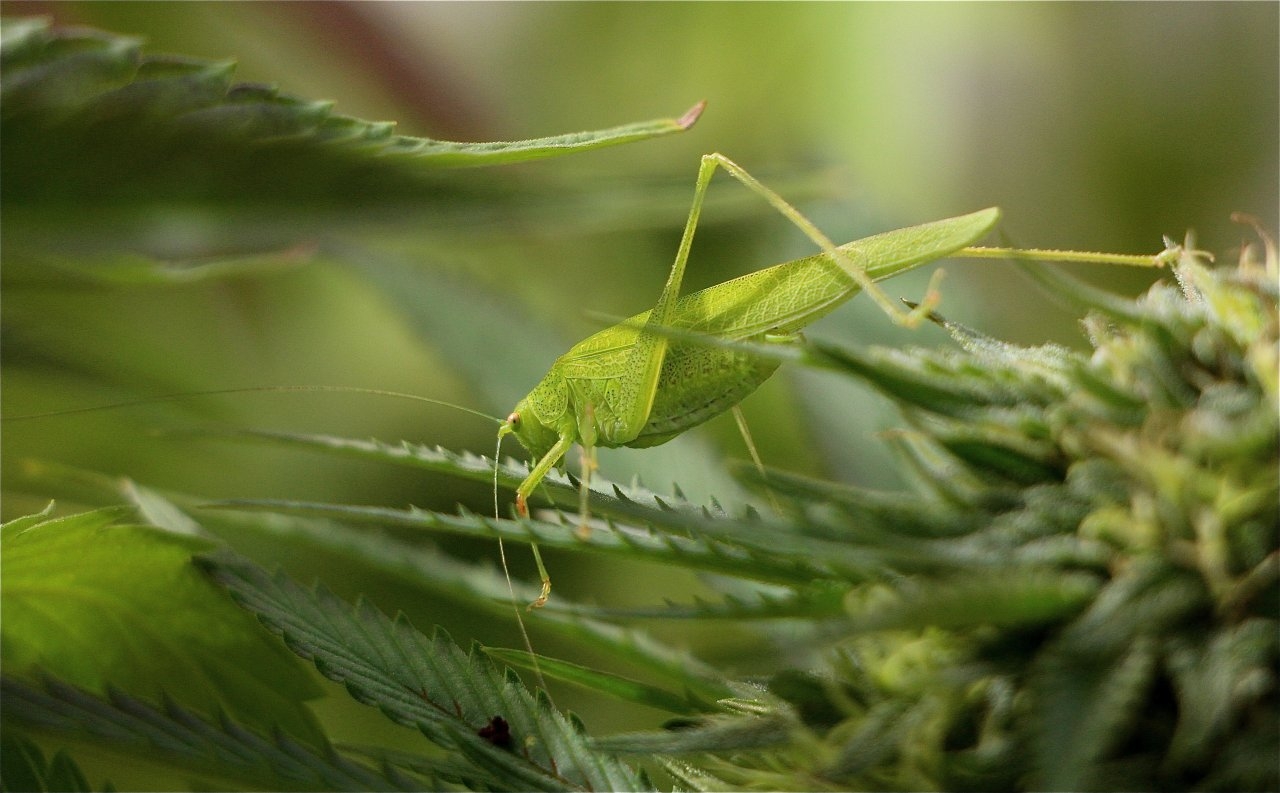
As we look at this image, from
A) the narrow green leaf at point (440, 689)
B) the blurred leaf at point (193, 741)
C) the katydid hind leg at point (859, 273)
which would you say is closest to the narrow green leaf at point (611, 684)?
the narrow green leaf at point (440, 689)

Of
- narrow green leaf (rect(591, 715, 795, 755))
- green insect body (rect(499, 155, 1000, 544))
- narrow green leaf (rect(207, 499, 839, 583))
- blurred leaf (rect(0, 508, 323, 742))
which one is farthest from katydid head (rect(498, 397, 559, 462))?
narrow green leaf (rect(591, 715, 795, 755))

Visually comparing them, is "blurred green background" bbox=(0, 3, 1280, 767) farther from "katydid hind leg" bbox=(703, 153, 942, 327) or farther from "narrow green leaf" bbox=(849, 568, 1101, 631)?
"narrow green leaf" bbox=(849, 568, 1101, 631)

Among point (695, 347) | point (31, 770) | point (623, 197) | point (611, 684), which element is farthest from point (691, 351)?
point (31, 770)

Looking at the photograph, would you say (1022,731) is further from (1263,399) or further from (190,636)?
(190,636)

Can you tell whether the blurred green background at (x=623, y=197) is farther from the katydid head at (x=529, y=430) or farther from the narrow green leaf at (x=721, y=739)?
the narrow green leaf at (x=721, y=739)

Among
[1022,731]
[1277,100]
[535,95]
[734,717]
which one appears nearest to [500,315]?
[734,717]

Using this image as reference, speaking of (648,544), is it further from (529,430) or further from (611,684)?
(529,430)
